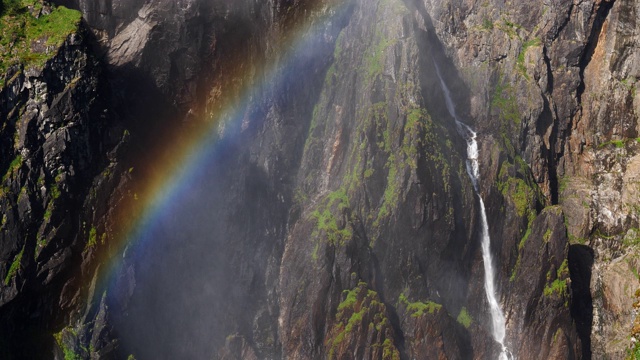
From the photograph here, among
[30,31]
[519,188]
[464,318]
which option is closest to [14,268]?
[30,31]

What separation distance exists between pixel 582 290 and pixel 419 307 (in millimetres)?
14928

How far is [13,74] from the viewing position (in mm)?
37094

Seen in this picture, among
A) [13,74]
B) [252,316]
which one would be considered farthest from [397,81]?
[13,74]

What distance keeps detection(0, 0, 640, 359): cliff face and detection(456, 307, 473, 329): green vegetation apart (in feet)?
0.56

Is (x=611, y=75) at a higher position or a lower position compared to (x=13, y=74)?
lower

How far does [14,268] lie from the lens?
1388 inches

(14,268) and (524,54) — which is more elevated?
(524,54)

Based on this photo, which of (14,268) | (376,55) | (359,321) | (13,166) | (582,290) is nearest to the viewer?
(14,268)

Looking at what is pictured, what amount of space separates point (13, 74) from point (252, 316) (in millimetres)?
23263

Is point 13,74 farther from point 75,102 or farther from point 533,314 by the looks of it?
point 533,314

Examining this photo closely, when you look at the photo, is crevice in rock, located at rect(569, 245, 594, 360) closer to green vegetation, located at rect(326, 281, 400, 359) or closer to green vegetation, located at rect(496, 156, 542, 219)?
green vegetation, located at rect(496, 156, 542, 219)

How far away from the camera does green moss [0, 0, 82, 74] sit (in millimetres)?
37875

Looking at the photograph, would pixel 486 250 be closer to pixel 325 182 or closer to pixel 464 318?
pixel 464 318

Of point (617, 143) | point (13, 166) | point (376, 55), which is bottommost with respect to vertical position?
point (617, 143)
